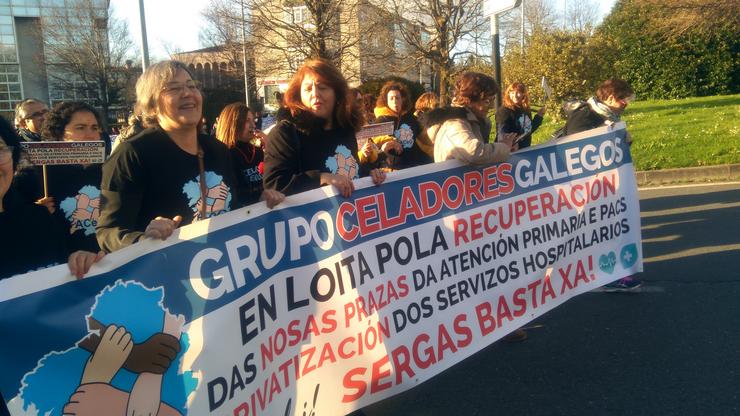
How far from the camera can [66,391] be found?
2.21 m

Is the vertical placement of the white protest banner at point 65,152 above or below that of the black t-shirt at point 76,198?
above

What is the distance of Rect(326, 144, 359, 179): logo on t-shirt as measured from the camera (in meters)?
3.62

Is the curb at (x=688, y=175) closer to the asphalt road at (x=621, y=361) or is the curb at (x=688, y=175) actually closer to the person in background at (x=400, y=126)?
the asphalt road at (x=621, y=361)

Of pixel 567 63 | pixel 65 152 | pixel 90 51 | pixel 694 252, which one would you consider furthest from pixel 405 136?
pixel 90 51

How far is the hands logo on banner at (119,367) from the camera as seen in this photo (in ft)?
7.18

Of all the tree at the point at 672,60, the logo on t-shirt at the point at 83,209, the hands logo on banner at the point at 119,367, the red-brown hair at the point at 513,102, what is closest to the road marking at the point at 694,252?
the red-brown hair at the point at 513,102

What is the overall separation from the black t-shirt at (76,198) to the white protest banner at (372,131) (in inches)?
89.3

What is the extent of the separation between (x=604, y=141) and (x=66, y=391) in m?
3.71

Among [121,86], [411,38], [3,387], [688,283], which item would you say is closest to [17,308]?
[3,387]

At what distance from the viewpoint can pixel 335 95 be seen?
3660 millimetres

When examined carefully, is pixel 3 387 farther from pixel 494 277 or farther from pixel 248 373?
pixel 494 277

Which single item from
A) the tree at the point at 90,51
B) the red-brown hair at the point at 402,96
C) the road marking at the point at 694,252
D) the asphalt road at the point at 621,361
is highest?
the tree at the point at 90,51

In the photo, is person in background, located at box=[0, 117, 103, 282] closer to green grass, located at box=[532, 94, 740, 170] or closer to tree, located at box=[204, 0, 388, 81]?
green grass, located at box=[532, 94, 740, 170]

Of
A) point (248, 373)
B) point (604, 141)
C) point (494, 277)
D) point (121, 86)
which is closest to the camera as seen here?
point (248, 373)
